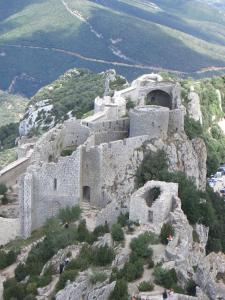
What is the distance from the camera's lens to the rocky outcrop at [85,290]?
21344mm

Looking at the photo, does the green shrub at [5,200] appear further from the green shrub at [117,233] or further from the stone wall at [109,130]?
the green shrub at [117,233]

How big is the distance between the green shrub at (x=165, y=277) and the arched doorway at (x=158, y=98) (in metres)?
18.7

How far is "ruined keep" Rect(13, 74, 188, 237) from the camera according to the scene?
2839 centimetres

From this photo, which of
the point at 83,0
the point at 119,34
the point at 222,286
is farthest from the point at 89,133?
the point at 83,0

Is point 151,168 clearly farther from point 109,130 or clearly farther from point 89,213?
point 89,213

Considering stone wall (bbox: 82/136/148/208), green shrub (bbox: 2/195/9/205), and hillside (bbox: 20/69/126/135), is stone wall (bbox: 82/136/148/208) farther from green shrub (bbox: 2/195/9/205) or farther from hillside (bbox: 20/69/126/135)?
hillside (bbox: 20/69/126/135)

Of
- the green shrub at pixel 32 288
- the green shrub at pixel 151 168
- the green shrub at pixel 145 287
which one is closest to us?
the green shrub at pixel 145 287

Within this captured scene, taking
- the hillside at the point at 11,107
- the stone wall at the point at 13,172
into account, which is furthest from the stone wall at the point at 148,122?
the hillside at the point at 11,107

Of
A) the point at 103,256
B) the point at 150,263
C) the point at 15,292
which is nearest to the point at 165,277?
the point at 150,263

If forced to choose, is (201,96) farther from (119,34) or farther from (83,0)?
(83,0)

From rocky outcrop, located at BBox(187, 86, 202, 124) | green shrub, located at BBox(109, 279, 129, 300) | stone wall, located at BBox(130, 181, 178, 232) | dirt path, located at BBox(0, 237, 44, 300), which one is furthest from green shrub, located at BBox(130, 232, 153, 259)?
rocky outcrop, located at BBox(187, 86, 202, 124)

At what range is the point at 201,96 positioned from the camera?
65375mm

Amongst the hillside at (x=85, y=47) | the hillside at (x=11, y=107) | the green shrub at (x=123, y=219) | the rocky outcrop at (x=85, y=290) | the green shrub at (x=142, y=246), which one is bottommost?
the rocky outcrop at (x=85, y=290)

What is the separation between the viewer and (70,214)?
1097 inches
